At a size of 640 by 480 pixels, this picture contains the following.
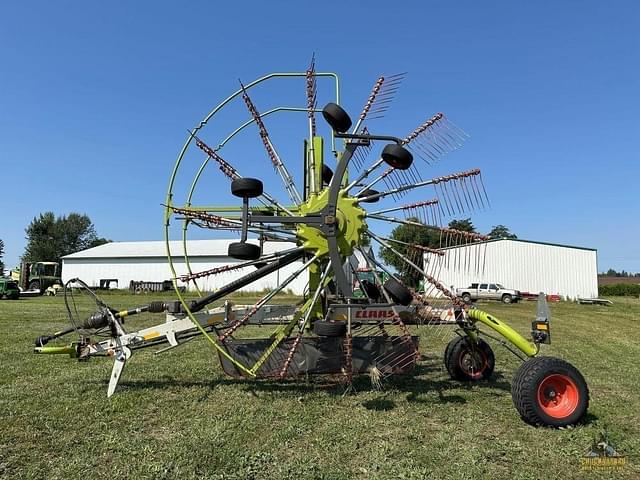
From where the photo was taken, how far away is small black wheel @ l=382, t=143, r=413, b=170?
6820 mm

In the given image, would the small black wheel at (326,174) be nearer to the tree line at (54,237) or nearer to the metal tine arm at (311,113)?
the metal tine arm at (311,113)

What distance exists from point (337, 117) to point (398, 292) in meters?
2.74

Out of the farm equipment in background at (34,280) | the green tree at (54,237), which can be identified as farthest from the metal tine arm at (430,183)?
the green tree at (54,237)

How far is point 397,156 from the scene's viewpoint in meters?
6.82

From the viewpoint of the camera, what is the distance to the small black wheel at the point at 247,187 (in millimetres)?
6869

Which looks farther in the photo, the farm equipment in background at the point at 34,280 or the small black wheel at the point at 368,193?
the farm equipment in background at the point at 34,280

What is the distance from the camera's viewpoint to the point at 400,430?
630 cm

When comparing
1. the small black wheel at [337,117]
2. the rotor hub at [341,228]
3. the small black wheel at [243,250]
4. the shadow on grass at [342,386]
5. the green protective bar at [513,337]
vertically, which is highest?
the small black wheel at [337,117]

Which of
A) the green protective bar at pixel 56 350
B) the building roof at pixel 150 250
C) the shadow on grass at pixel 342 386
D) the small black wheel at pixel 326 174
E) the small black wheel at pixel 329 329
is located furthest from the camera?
the building roof at pixel 150 250

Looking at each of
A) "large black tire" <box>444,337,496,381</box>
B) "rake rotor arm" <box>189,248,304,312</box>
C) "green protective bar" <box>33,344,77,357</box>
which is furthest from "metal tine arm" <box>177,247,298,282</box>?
"large black tire" <box>444,337,496,381</box>

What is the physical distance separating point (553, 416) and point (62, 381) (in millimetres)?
7840

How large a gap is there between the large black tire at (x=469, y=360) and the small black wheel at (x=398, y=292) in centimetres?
208

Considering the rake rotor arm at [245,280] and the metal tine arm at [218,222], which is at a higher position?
the metal tine arm at [218,222]

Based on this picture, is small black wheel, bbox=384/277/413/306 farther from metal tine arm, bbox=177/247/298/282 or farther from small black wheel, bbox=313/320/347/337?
metal tine arm, bbox=177/247/298/282
